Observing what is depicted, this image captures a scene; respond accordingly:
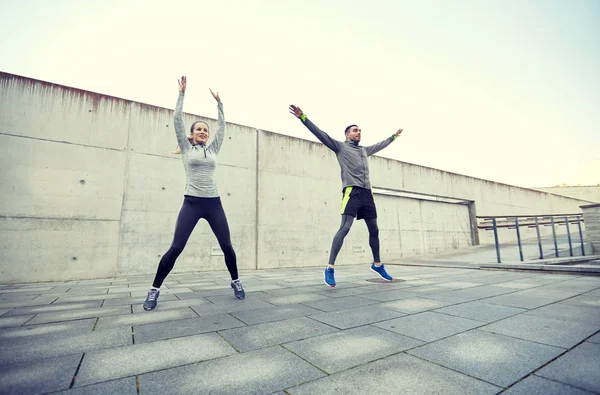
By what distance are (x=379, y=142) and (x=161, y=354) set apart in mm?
3891

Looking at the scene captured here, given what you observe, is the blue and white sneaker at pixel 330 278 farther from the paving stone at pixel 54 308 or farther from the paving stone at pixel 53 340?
the paving stone at pixel 54 308

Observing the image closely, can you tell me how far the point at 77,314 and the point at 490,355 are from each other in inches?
116

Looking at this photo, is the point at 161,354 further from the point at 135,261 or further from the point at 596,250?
the point at 596,250

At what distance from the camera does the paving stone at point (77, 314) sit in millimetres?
2113

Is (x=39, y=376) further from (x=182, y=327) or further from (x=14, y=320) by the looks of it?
(x=14, y=320)

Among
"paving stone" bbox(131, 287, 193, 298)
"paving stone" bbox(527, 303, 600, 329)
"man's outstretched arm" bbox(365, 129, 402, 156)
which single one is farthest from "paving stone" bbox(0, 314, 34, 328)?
"man's outstretched arm" bbox(365, 129, 402, 156)

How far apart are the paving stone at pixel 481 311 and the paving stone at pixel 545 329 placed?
4.1 inches

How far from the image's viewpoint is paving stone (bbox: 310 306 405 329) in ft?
6.32

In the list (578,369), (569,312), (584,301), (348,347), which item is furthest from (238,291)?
(584,301)

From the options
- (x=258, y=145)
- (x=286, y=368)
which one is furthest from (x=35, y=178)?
(x=286, y=368)

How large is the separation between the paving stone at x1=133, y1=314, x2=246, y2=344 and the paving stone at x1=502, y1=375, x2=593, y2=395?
1542 millimetres

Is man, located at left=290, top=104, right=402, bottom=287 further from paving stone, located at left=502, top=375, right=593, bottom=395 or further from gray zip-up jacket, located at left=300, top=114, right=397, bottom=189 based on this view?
paving stone, located at left=502, top=375, right=593, bottom=395

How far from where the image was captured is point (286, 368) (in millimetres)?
1232

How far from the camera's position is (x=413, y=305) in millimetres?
2441
